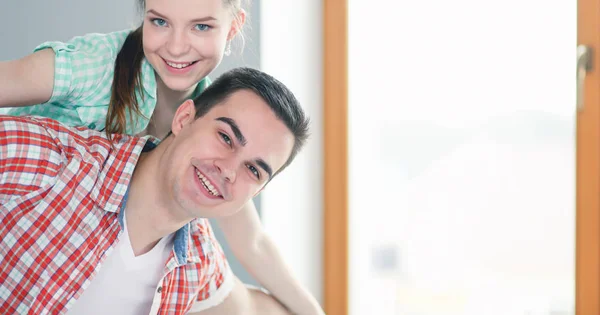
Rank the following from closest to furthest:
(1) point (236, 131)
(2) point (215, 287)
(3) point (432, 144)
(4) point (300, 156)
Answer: (1) point (236, 131), (2) point (215, 287), (3) point (432, 144), (4) point (300, 156)

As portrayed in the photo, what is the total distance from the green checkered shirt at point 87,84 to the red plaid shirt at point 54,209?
13cm

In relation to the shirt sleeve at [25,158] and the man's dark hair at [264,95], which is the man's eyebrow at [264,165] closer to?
the man's dark hair at [264,95]

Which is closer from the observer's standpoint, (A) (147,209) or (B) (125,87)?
(A) (147,209)

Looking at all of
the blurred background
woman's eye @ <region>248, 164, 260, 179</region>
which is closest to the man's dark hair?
woman's eye @ <region>248, 164, 260, 179</region>

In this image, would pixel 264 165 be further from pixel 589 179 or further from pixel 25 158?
pixel 589 179

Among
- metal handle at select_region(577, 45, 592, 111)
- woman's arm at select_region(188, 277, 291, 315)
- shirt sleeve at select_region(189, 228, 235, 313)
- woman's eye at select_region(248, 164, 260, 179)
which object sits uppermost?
metal handle at select_region(577, 45, 592, 111)

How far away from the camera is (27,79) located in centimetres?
148

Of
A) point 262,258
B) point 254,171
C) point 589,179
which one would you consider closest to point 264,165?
point 254,171

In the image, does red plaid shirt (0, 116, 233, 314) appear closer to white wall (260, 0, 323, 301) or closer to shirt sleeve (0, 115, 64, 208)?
shirt sleeve (0, 115, 64, 208)

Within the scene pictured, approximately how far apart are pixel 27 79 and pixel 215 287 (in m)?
0.65

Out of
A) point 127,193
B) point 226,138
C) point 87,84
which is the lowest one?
point 127,193

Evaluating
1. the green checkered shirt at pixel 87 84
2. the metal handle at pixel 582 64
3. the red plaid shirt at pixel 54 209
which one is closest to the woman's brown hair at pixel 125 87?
the green checkered shirt at pixel 87 84

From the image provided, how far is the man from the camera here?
4.64 ft

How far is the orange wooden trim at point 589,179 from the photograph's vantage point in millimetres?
2170
